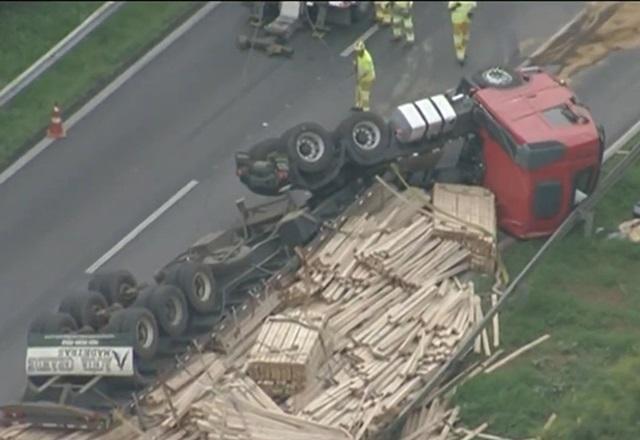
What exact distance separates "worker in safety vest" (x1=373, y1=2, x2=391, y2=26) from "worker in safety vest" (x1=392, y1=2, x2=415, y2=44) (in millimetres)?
299

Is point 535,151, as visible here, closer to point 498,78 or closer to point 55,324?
point 498,78

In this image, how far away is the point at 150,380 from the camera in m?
36.4

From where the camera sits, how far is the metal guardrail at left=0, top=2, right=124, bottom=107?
4475 cm

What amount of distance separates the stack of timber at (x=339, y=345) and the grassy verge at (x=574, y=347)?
2.63 feet

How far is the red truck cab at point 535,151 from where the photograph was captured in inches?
1551

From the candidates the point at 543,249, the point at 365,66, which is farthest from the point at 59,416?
the point at 365,66

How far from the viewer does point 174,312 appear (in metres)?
37.3

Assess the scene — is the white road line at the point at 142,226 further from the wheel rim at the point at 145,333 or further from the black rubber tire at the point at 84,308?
the wheel rim at the point at 145,333

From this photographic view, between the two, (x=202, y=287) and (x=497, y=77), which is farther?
(x=497, y=77)

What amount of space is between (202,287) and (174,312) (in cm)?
74

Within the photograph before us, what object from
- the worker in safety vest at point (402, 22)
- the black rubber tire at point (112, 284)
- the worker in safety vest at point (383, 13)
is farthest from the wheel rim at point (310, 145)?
the worker in safety vest at point (383, 13)

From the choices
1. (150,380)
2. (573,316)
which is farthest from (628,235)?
(150,380)

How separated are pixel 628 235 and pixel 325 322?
591 cm

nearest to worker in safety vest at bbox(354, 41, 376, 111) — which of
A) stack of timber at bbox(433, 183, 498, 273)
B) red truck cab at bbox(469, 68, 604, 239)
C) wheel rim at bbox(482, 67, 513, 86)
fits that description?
wheel rim at bbox(482, 67, 513, 86)
